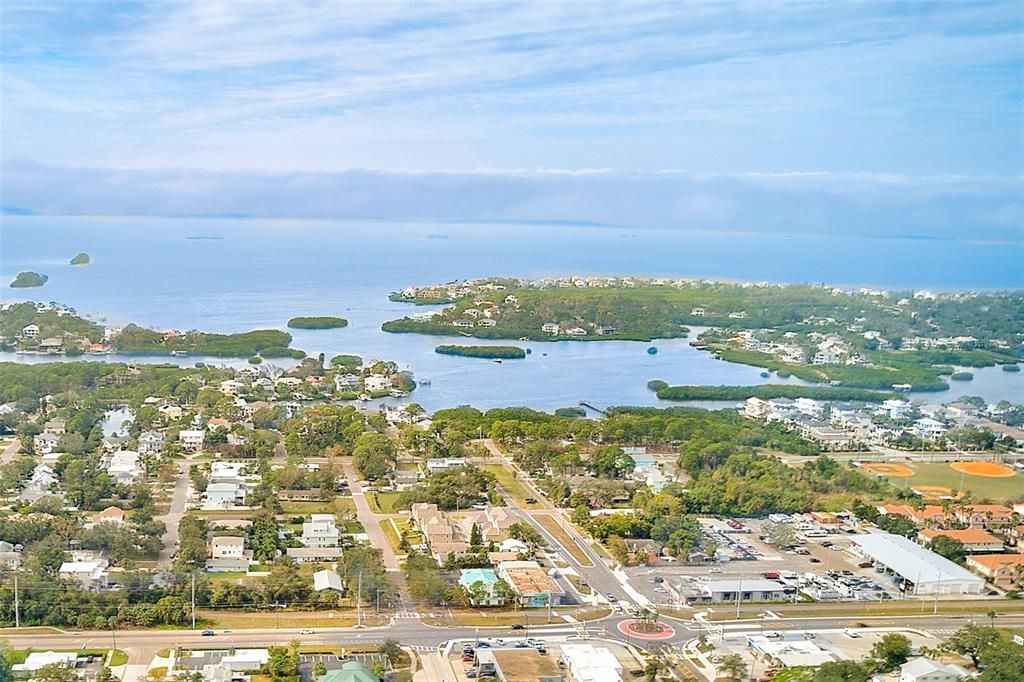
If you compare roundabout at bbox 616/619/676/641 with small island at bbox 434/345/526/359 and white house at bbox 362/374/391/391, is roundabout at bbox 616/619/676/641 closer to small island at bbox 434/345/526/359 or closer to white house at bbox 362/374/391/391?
white house at bbox 362/374/391/391

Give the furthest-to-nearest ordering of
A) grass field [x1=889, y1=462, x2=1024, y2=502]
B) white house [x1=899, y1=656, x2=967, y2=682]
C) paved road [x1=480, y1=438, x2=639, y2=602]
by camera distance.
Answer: grass field [x1=889, y1=462, x2=1024, y2=502] < paved road [x1=480, y1=438, x2=639, y2=602] < white house [x1=899, y1=656, x2=967, y2=682]

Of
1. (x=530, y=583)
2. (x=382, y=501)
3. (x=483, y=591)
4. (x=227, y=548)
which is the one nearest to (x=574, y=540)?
(x=530, y=583)

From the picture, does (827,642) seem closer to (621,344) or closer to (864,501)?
(864,501)

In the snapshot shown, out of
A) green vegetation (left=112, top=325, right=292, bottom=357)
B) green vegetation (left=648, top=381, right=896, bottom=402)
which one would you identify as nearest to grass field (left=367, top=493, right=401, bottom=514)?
green vegetation (left=648, top=381, right=896, bottom=402)

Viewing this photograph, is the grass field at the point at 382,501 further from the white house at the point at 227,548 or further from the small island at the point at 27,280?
the small island at the point at 27,280

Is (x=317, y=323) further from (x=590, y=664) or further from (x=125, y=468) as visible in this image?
(x=590, y=664)

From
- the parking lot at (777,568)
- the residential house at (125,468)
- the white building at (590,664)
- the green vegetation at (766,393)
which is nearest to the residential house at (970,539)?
the parking lot at (777,568)
